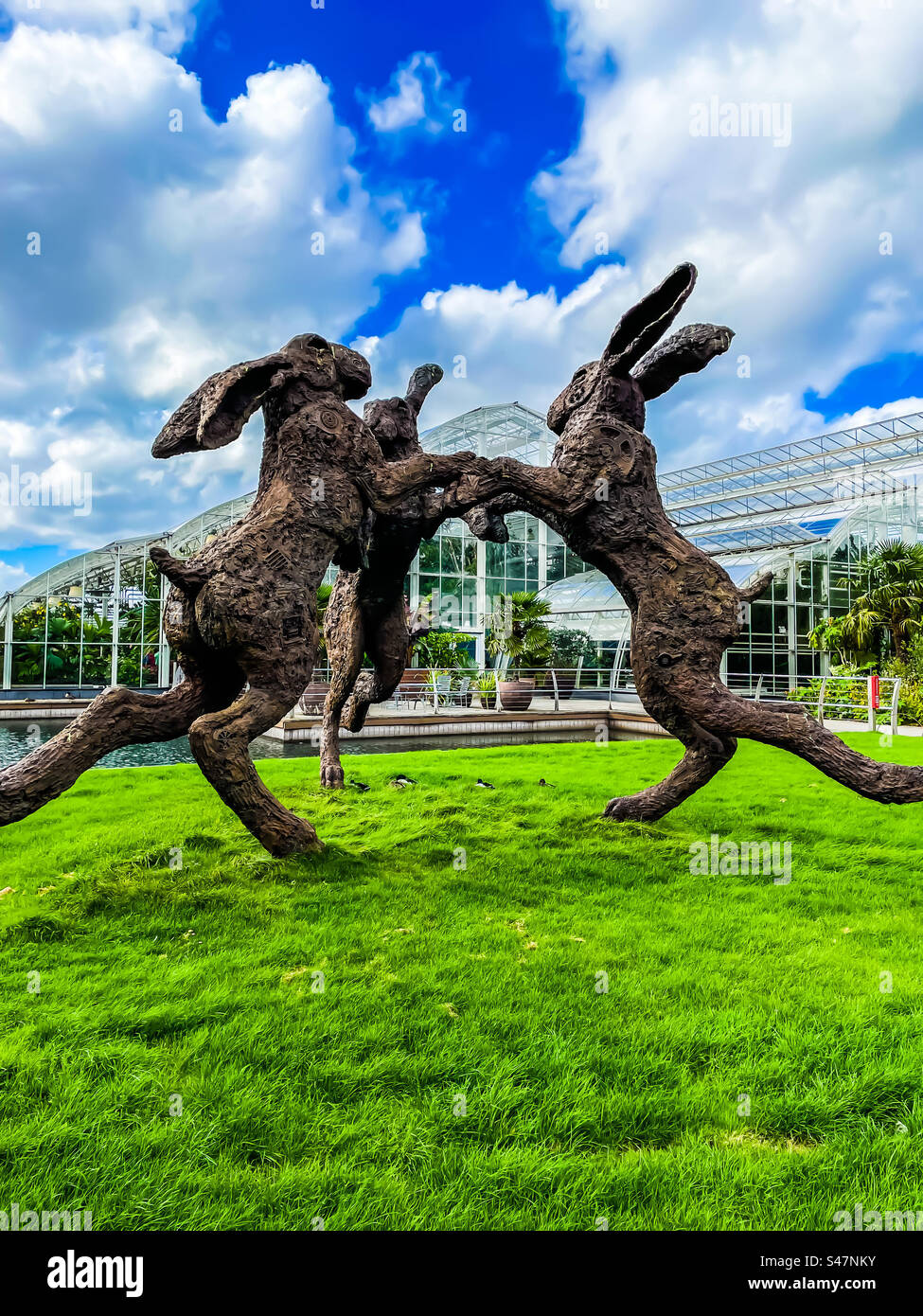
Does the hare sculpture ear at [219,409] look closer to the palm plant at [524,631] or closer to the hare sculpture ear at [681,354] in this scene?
the hare sculpture ear at [681,354]

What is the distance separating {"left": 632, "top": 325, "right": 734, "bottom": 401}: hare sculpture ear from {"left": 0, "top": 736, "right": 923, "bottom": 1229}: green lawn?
2996 millimetres

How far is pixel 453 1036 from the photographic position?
2246 mm

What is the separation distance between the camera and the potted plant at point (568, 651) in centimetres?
2181

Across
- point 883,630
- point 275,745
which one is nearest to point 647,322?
point 275,745

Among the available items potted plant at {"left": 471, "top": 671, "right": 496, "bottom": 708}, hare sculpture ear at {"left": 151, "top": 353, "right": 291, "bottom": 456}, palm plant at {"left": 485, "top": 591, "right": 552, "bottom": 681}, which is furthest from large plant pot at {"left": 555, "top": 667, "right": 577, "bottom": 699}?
hare sculpture ear at {"left": 151, "top": 353, "right": 291, "bottom": 456}

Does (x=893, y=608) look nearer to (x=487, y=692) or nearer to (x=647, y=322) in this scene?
(x=487, y=692)

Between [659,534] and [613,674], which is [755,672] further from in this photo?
[659,534]

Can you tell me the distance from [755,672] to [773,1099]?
18317 millimetres

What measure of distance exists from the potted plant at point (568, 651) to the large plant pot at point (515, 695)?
20.5 feet

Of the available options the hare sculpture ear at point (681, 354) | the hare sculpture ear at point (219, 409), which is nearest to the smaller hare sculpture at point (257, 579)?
the hare sculpture ear at point (219, 409)

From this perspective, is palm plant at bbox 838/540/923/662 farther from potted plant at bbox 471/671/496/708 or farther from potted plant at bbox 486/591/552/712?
potted plant at bbox 471/671/496/708

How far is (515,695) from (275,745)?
5.56 meters

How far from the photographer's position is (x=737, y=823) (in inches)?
209

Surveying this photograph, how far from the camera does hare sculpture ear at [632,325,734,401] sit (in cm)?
441
